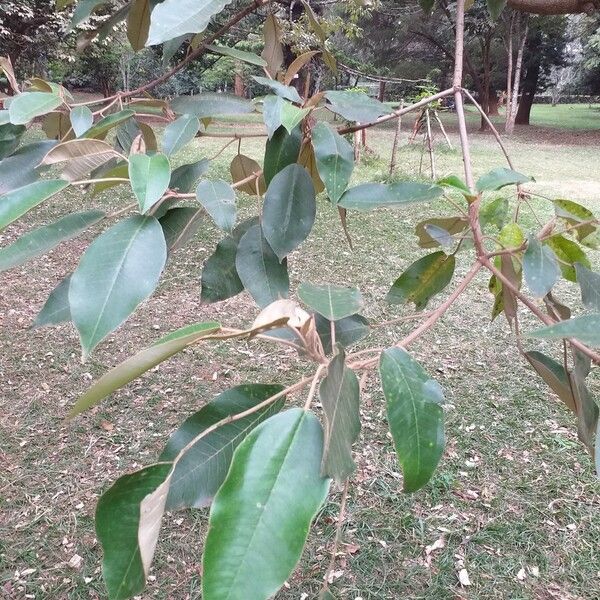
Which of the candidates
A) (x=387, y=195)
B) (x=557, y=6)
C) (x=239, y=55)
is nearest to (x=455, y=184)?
(x=387, y=195)

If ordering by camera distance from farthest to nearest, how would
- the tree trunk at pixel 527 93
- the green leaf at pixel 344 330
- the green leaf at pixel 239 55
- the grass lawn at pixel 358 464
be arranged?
1. the tree trunk at pixel 527 93
2. the grass lawn at pixel 358 464
3. the green leaf at pixel 239 55
4. the green leaf at pixel 344 330

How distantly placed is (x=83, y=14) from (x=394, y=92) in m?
12.2

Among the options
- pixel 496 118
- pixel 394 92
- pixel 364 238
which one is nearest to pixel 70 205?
pixel 364 238

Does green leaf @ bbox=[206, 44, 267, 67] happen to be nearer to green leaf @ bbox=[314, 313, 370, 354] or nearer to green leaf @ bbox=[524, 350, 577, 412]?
green leaf @ bbox=[314, 313, 370, 354]

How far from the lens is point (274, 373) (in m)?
1.97

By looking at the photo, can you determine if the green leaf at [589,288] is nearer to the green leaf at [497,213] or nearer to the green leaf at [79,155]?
the green leaf at [497,213]

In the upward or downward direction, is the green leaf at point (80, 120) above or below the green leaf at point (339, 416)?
above

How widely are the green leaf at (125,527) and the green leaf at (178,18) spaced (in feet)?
0.92

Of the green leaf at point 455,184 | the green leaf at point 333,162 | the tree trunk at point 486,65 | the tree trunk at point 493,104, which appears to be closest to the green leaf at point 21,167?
the green leaf at point 333,162

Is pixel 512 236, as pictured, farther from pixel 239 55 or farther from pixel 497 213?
pixel 239 55

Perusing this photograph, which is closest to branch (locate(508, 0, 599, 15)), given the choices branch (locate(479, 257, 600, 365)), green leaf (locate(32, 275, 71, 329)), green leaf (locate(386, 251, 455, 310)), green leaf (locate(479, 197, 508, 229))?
green leaf (locate(479, 197, 508, 229))

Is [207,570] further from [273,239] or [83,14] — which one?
[83,14]

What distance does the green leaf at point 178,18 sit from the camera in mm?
368

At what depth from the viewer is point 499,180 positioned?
0.51 metres
